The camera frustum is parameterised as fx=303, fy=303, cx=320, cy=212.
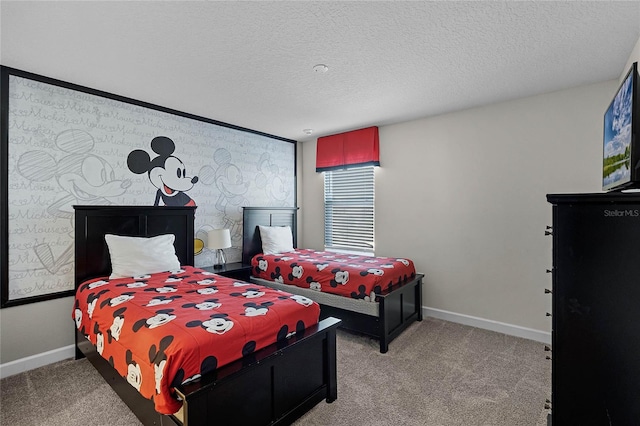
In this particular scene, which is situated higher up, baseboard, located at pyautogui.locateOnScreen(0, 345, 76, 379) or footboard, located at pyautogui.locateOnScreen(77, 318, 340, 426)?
footboard, located at pyautogui.locateOnScreen(77, 318, 340, 426)

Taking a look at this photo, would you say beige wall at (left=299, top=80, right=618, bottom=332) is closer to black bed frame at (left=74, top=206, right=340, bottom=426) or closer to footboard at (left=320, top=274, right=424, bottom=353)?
footboard at (left=320, top=274, right=424, bottom=353)

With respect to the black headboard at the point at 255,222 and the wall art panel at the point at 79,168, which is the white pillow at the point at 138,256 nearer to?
the wall art panel at the point at 79,168

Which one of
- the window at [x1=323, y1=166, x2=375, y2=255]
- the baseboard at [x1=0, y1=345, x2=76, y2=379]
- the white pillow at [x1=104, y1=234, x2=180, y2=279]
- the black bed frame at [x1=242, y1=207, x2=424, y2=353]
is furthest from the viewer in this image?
the window at [x1=323, y1=166, x2=375, y2=255]

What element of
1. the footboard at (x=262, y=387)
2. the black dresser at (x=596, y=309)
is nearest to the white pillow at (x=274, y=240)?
the footboard at (x=262, y=387)

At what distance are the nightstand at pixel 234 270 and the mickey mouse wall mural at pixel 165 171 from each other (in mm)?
860

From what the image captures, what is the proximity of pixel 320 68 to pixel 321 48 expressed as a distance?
293mm

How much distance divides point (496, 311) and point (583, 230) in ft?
8.32

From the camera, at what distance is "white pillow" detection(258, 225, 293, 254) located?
13.9ft

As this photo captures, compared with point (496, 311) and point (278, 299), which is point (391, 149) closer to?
point (496, 311)

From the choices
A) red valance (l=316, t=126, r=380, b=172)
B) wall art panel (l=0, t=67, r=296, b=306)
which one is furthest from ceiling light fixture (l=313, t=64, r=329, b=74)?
wall art panel (l=0, t=67, r=296, b=306)

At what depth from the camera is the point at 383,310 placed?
2.85m

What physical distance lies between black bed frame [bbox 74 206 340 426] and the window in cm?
246

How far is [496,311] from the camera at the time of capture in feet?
11.0

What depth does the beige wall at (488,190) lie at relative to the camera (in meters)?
2.98
